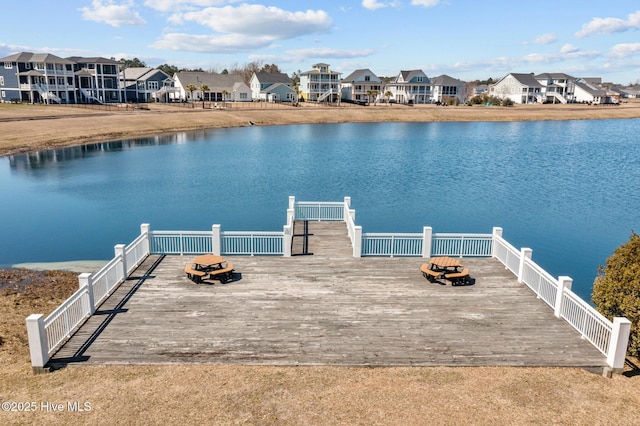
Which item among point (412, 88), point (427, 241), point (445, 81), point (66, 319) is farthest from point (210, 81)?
point (66, 319)

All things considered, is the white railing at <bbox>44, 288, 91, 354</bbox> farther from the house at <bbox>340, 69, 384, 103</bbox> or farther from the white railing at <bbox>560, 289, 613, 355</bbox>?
the house at <bbox>340, 69, 384, 103</bbox>

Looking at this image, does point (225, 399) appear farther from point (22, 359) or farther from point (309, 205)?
point (309, 205)

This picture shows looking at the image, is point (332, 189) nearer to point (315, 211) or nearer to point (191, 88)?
point (315, 211)

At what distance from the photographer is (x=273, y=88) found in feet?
438

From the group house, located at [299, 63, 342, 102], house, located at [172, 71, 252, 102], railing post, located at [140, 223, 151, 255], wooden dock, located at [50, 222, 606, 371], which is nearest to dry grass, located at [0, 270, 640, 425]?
wooden dock, located at [50, 222, 606, 371]

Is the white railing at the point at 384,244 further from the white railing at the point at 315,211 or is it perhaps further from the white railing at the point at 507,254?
the white railing at the point at 315,211

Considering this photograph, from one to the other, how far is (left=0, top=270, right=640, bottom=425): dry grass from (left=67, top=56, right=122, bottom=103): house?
4364 inches

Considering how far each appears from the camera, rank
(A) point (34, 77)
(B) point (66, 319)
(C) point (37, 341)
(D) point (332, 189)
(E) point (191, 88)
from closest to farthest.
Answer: (C) point (37, 341), (B) point (66, 319), (D) point (332, 189), (A) point (34, 77), (E) point (191, 88)

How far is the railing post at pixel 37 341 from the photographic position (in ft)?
42.6

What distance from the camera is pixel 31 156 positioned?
6316 cm

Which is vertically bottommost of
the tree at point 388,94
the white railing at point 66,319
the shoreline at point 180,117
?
the white railing at point 66,319

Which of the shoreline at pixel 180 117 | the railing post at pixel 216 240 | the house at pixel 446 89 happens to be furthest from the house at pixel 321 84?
the railing post at pixel 216 240

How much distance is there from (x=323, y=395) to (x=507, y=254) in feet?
38.6

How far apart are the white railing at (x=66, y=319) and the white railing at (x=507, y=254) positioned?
15.8m
